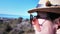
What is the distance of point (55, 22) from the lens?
1533 mm

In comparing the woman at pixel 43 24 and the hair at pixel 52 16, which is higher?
the hair at pixel 52 16

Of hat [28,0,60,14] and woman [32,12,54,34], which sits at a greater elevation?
hat [28,0,60,14]

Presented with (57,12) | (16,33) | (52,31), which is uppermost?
(57,12)

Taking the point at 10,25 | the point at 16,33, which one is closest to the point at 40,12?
the point at 16,33

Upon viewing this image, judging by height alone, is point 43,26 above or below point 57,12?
below

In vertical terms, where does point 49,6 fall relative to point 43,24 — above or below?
above

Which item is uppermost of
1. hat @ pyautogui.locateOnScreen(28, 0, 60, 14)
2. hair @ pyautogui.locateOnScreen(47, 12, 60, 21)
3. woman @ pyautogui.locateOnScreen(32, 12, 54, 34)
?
hat @ pyautogui.locateOnScreen(28, 0, 60, 14)

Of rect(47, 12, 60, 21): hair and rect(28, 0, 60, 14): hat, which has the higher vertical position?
rect(28, 0, 60, 14): hat

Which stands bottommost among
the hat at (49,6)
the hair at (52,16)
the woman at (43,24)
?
the woman at (43,24)

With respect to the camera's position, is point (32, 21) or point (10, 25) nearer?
point (32, 21)

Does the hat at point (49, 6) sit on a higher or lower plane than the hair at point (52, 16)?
higher

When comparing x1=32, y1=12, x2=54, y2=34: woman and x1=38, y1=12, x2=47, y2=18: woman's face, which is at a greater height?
x1=38, y1=12, x2=47, y2=18: woman's face

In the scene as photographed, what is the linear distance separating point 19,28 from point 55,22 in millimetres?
4873

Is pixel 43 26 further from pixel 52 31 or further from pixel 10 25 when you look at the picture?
pixel 10 25
